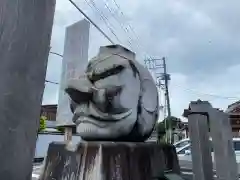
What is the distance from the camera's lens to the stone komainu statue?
8.08ft

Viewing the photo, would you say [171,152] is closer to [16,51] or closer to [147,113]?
[147,113]

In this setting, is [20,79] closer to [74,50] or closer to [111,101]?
[111,101]

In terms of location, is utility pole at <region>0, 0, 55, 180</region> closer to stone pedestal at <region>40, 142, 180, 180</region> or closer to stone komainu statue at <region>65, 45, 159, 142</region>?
stone pedestal at <region>40, 142, 180, 180</region>

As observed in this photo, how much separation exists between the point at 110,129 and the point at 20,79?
1.85 m

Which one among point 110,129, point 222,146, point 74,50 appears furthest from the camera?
point 74,50

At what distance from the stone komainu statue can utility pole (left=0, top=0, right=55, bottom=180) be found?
5.60 ft

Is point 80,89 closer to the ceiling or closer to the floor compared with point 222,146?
closer to the ceiling

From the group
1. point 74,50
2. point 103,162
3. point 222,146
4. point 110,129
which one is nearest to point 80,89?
point 110,129

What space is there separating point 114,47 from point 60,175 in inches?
Result: 62.3

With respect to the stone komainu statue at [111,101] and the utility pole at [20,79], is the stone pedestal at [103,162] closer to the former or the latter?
the stone komainu statue at [111,101]

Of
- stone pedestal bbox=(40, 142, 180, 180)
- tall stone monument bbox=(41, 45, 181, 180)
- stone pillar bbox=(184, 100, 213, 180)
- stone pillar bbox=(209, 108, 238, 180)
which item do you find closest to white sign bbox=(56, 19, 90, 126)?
tall stone monument bbox=(41, 45, 181, 180)

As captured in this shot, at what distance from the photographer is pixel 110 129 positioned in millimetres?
2465

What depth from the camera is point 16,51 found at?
69cm

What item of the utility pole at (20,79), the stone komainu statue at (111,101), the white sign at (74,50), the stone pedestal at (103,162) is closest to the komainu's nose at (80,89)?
the stone komainu statue at (111,101)
